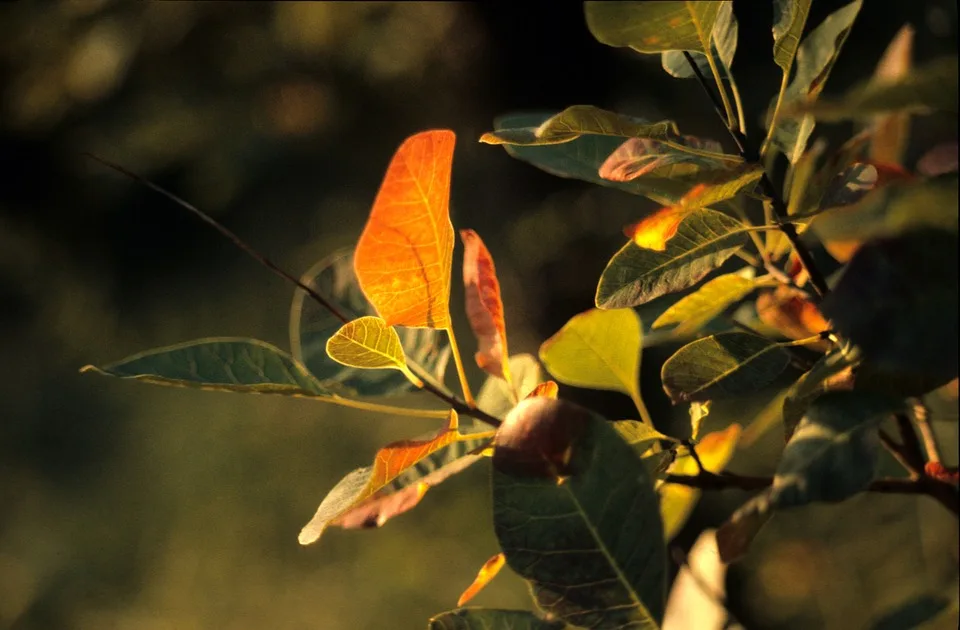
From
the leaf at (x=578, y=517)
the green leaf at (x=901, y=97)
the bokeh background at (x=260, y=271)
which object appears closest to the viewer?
the green leaf at (x=901, y=97)

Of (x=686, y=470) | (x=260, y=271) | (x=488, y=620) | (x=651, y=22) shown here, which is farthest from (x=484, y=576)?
(x=260, y=271)

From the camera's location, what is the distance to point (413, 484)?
0.38 meters

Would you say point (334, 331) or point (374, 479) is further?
point (334, 331)

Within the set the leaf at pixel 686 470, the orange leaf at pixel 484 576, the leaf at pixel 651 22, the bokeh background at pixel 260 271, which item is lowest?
the bokeh background at pixel 260 271

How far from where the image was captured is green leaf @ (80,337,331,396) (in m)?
0.37

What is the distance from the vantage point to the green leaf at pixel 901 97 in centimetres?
21

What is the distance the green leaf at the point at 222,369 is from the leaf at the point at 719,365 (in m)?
0.16

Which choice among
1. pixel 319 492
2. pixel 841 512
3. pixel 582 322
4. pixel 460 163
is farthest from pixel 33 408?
pixel 582 322

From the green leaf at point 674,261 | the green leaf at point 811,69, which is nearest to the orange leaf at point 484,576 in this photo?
the green leaf at point 674,261

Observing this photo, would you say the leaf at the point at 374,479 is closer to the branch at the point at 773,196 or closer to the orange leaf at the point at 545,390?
the orange leaf at the point at 545,390

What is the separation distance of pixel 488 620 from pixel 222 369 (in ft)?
0.52

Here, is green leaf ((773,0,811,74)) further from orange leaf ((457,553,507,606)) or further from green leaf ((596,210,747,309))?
orange leaf ((457,553,507,606))

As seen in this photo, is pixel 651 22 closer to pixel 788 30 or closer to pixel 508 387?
pixel 788 30

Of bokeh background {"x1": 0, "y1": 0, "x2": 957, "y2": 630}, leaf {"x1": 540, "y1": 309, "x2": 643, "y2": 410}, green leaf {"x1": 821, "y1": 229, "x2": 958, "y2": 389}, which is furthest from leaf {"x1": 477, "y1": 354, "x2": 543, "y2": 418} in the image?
bokeh background {"x1": 0, "y1": 0, "x2": 957, "y2": 630}
